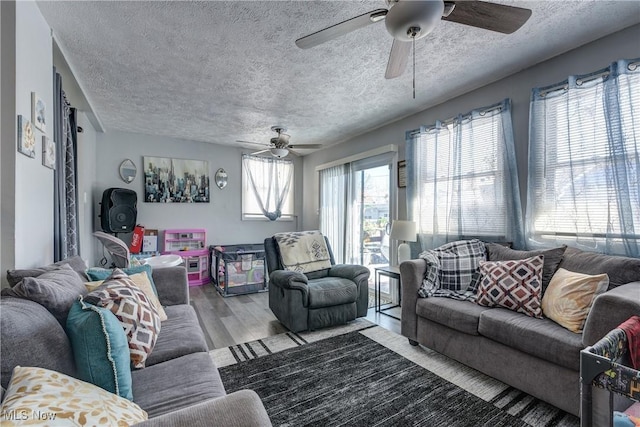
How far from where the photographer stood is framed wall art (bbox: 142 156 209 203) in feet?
15.1

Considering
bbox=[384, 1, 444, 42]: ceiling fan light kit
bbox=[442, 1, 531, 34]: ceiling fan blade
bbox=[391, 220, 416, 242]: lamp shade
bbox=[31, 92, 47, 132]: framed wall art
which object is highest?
bbox=[442, 1, 531, 34]: ceiling fan blade

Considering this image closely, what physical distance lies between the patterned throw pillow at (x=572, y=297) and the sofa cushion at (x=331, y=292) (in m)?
1.59

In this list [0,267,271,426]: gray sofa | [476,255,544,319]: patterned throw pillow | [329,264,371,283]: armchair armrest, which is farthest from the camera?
[329,264,371,283]: armchair armrest

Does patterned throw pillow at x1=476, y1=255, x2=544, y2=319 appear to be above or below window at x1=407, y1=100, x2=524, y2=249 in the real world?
below

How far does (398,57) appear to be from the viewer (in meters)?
1.79

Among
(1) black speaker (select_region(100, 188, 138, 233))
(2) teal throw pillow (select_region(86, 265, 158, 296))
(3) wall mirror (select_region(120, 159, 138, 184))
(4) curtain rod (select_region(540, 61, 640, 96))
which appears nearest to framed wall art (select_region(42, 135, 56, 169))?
(2) teal throw pillow (select_region(86, 265, 158, 296))

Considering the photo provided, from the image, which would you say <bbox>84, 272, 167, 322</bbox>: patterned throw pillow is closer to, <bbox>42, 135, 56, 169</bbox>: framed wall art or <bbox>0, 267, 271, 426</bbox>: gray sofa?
<bbox>0, 267, 271, 426</bbox>: gray sofa

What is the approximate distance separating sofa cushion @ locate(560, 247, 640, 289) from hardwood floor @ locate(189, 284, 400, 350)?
156 cm

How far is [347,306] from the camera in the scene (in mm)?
2955

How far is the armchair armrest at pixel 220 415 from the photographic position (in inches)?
27.6

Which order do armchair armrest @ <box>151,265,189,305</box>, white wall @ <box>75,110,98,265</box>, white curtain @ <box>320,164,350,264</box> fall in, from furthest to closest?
white curtain @ <box>320,164,350,264</box>, white wall @ <box>75,110,98,265</box>, armchair armrest @ <box>151,265,189,305</box>

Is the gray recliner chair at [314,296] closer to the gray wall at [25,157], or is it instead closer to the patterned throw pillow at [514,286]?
the patterned throw pillow at [514,286]

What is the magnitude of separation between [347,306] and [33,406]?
8.37 feet

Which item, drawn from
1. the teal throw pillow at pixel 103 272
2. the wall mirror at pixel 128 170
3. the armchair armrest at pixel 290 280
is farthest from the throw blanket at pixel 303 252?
the wall mirror at pixel 128 170
